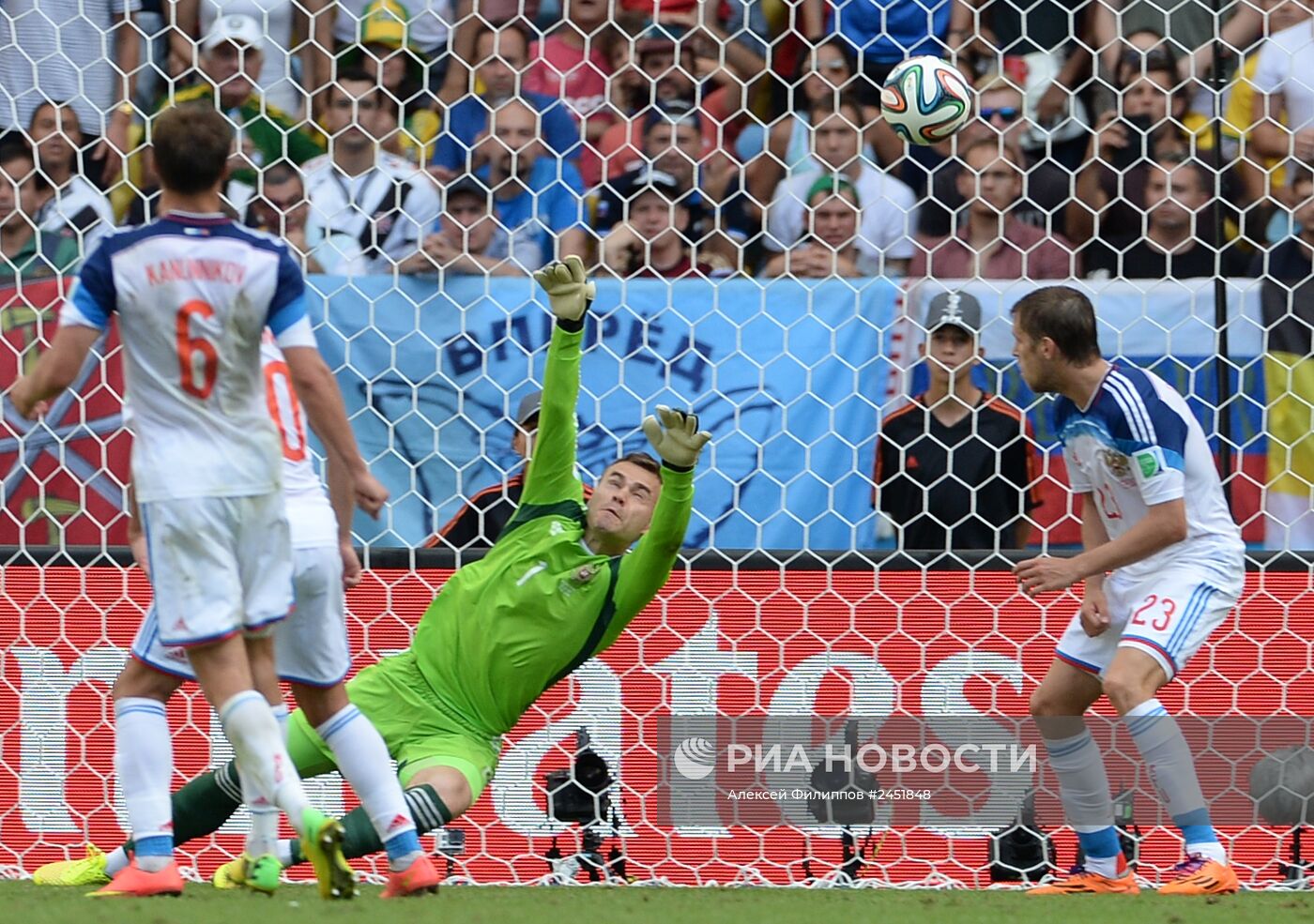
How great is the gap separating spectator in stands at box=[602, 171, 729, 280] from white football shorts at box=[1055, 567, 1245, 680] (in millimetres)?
1717

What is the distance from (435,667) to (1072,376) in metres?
1.85

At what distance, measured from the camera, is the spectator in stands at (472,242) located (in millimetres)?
6176

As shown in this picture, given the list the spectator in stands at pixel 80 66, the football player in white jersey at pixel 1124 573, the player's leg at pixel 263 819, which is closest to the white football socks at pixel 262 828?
the player's leg at pixel 263 819

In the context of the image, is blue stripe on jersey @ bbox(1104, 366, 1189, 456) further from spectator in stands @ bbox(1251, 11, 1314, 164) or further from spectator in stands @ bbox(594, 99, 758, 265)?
spectator in stands @ bbox(594, 99, 758, 265)

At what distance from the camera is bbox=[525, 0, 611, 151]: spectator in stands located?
22.0ft

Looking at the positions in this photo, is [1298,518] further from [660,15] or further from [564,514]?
[660,15]

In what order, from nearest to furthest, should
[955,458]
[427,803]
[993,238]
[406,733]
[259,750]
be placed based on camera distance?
[259,750], [427,803], [406,733], [955,458], [993,238]

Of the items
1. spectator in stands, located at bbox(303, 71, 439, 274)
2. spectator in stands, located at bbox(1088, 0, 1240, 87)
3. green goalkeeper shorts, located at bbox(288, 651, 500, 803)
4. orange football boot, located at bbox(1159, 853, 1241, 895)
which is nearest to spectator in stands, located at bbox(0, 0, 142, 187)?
spectator in stands, located at bbox(303, 71, 439, 274)

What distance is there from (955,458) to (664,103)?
1.59m

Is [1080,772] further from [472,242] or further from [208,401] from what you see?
[208,401]

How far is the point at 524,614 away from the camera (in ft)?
17.1

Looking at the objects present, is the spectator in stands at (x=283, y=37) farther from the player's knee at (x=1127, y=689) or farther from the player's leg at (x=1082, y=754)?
the player's knee at (x=1127, y=689)

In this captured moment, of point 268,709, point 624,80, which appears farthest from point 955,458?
point 268,709

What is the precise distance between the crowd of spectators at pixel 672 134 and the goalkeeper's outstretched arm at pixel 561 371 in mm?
1078
